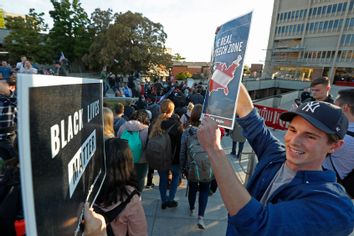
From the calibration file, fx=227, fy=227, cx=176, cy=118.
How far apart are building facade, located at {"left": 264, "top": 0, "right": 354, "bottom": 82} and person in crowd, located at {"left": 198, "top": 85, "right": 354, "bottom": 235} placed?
46.9 m

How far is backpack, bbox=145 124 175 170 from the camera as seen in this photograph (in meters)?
3.70

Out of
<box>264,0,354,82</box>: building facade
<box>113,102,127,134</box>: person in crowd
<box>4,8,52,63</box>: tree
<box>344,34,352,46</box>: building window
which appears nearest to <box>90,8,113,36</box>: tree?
<box>4,8,52,63</box>: tree

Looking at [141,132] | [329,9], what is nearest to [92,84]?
[141,132]

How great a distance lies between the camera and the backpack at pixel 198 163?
334cm

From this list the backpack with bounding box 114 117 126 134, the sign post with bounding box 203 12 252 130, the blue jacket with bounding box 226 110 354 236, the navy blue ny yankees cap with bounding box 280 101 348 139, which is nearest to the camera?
the blue jacket with bounding box 226 110 354 236

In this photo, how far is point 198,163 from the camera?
11.0ft

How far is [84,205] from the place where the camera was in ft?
3.81

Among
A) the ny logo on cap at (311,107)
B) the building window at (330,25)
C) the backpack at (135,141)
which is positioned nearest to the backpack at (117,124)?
the backpack at (135,141)

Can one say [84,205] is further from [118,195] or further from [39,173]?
[118,195]

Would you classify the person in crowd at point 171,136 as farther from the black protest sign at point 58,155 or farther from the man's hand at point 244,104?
the black protest sign at point 58,155

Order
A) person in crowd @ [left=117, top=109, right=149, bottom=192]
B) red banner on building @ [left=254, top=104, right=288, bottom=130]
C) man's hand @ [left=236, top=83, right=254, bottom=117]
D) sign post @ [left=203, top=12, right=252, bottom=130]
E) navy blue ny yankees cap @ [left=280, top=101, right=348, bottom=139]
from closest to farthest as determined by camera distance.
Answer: navy blue ny yankees cap @ [left=280, top=101, right=348, bottom=139], sign post @ [left=203, top=12, right=252, bottom=130], man's hand @ [left=236, top=83, right=254, bottom=117], person in crowd @ [left=117, top=109, right=149, bottom=192], red banner on building @ [left=254, top=104, right=288, bottom=130]

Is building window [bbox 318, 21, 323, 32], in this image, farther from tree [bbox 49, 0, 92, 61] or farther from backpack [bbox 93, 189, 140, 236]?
backpack [bbox 93, 189, 140, 236]

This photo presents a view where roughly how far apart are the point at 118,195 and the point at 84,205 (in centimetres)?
85

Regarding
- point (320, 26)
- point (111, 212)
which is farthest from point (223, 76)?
point (320, 26)
